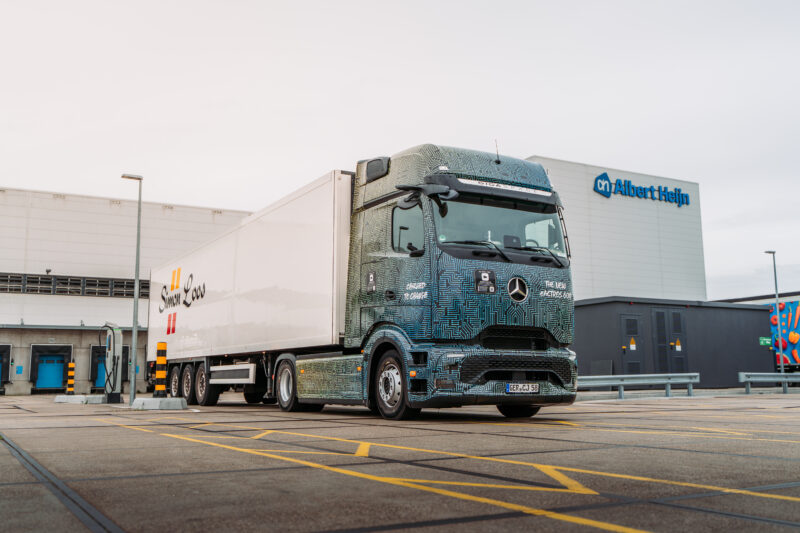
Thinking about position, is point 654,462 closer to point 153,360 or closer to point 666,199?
point 153,360

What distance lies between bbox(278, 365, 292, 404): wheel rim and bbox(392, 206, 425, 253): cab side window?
14.0 feet

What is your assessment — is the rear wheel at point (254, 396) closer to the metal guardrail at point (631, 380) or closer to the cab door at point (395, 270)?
the cab door at point (395, 270)

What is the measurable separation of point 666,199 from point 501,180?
41062mm

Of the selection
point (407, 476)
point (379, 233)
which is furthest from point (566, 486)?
point (379, 233)

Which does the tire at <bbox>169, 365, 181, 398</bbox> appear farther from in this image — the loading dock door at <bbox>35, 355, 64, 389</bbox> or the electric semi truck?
the loading dock door at <bbox>35, 355, 64, 389</bbox>

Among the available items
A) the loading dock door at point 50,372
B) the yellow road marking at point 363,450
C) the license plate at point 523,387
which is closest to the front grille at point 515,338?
the license plate at point 523,387

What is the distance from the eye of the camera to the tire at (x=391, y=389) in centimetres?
992

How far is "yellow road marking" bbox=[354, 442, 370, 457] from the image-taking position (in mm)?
5824

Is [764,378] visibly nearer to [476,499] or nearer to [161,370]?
[161,370]

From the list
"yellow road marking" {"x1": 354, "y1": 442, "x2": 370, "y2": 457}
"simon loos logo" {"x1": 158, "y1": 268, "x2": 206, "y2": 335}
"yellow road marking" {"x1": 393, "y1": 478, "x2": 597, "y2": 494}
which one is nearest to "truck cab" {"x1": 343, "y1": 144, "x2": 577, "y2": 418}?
"yellow road marking" {"x1": 354, "y1": 442, "x2": 370, "y2": 457}

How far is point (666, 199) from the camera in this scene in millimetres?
48062

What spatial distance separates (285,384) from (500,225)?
5.65 metres

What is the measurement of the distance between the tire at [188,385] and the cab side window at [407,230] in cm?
1016

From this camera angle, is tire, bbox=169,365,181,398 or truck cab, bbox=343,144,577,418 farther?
tire, bbox=169,365,181,398
